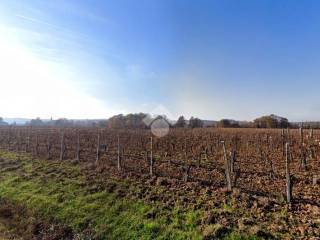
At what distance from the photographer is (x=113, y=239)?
962 cm

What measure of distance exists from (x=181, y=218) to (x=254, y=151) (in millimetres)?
13683

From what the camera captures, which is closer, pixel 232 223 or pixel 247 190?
pixel 232 223

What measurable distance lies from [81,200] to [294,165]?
39.5ft

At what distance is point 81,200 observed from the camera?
12711mm

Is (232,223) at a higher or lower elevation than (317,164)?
lower

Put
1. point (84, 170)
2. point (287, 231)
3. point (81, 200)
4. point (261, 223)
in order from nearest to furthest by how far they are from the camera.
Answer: point (287, 231)
point (261, 223)
point (81, 200)
point (84, 170)

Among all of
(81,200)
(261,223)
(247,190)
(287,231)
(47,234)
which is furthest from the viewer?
(81,200)

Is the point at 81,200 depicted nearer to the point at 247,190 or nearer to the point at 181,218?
the point at 181,218

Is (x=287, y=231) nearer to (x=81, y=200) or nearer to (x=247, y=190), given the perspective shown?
(x=247, y=190)

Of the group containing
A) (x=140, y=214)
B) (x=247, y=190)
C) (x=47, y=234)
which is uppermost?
(x=247, y=190)

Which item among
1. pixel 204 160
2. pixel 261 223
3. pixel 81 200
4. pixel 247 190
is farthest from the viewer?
pixel 204 160

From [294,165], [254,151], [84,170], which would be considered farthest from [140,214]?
[254,151]

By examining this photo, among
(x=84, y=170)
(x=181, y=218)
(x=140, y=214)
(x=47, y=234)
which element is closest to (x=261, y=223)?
(x=181, y=218)

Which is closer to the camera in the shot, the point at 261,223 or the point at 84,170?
the point at 261,223
